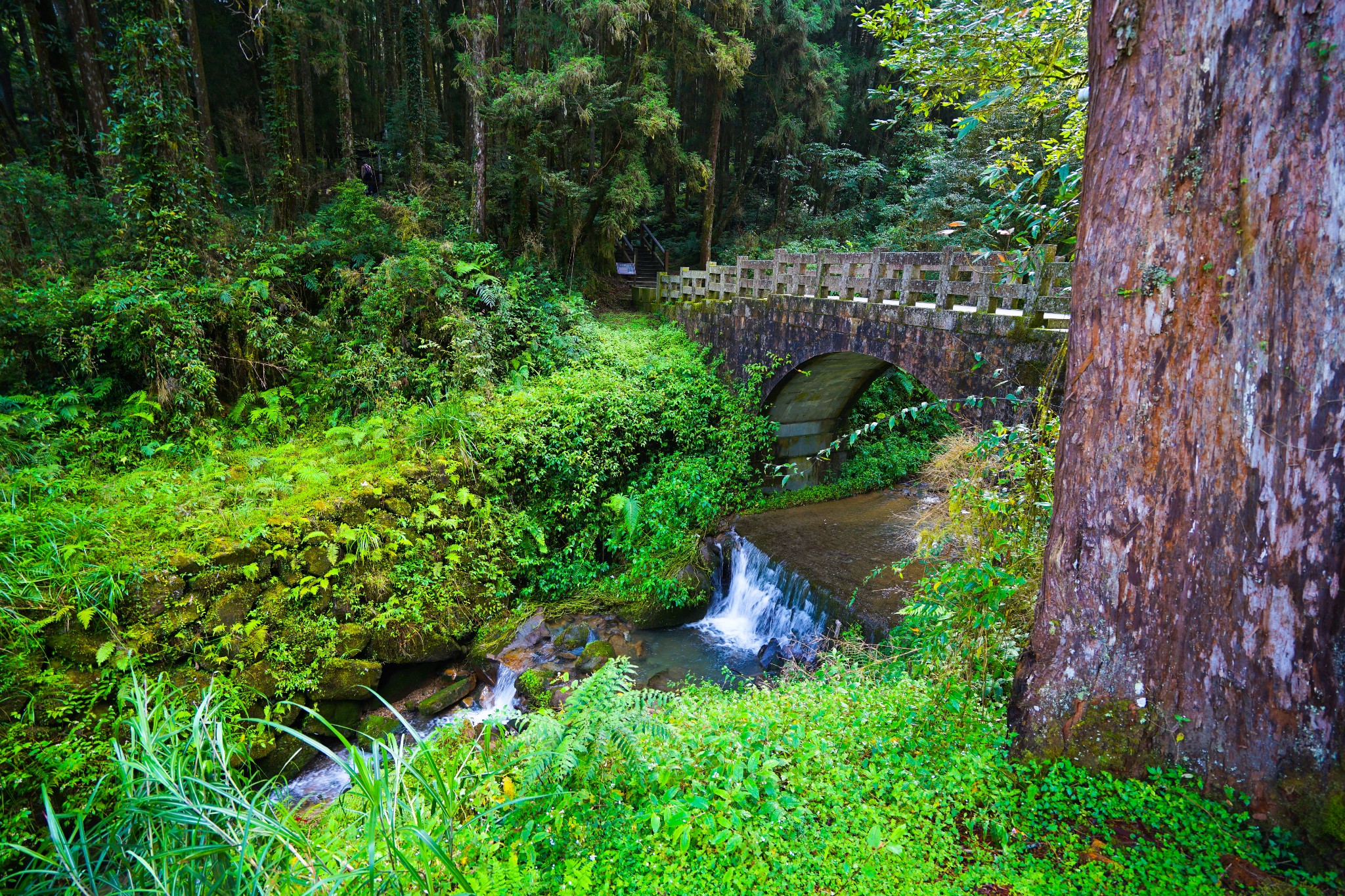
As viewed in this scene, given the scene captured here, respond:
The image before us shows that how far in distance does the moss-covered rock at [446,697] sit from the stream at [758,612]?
8cm

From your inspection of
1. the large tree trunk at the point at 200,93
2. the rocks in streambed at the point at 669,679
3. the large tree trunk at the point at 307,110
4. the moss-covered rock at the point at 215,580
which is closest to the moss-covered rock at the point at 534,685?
the rocks in streambed at the point at 669,679

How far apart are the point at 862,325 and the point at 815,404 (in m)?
3.32

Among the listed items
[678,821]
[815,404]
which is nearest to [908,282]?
[815,404]

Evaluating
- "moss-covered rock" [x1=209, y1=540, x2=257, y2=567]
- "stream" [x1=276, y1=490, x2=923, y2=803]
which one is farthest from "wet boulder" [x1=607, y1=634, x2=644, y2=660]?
"moss-covered rock" [x1=209, y1=540, x2=257, y2=567]

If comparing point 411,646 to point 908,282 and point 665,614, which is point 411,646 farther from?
point 908,282

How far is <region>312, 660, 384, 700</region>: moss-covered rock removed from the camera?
6.65 m

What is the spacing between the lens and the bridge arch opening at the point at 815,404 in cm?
1088

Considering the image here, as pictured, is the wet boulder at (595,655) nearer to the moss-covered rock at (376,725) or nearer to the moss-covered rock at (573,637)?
the moss-covered rock at (573,637)

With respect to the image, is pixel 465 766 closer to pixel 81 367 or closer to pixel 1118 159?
pixel 1118 159

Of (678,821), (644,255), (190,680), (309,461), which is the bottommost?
(190,680)

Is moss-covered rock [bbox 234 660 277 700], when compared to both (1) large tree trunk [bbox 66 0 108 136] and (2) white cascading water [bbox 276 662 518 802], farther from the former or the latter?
(1) large tree trunk [bbox 66 0 108 136]

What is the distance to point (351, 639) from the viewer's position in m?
6.98

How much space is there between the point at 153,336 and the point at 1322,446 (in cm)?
1113

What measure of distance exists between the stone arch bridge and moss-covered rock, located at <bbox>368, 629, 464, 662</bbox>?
22.8 ft
